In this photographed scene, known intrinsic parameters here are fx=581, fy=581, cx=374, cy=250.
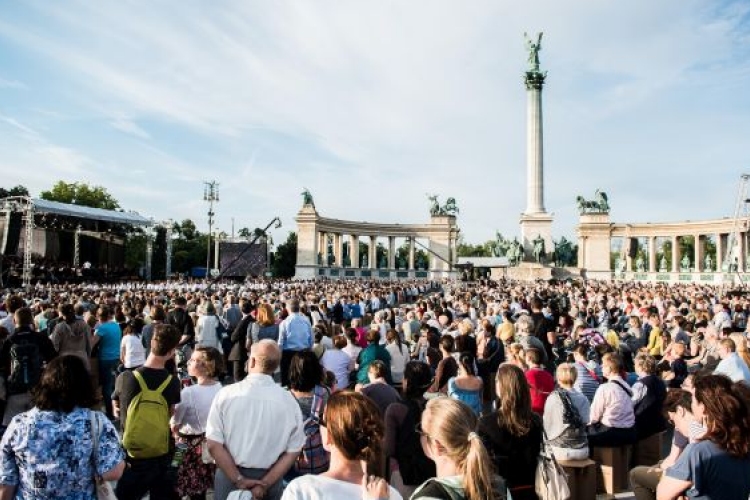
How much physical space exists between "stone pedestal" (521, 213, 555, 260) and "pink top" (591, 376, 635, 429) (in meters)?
50.1

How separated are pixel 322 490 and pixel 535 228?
54843 millimetres

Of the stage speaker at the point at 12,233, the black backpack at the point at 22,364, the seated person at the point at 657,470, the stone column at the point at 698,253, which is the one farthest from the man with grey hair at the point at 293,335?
the stone column at the point at 698,253

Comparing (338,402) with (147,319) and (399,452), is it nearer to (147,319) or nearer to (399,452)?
(399,452)

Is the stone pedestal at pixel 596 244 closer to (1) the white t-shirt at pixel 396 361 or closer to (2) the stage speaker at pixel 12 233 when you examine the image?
(2) the stage speaker at pixel 12 233

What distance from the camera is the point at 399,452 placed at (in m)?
4.70

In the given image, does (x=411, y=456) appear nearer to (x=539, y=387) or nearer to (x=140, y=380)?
(x=140, y=380)

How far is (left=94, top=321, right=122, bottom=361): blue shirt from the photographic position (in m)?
9.35

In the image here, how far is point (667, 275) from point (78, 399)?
69.5 m

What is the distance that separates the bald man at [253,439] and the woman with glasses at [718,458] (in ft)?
7.75

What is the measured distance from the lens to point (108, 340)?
9398mm

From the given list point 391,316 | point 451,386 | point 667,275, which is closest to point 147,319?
point 391,316

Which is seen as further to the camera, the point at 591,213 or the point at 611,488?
the point at 591,213

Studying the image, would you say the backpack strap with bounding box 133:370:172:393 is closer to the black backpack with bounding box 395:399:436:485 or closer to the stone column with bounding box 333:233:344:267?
the black backpack with bounding box 395:399:436:485

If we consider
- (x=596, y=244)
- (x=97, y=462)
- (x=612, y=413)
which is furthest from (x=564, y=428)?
(x=596, y=244)
